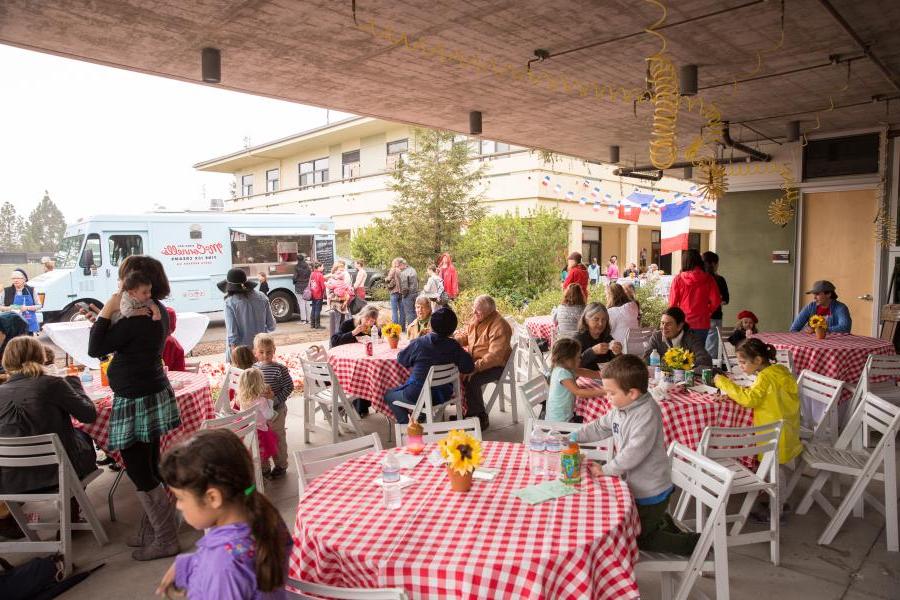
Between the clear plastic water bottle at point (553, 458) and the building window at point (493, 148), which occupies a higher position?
the building window at point (493, 148)

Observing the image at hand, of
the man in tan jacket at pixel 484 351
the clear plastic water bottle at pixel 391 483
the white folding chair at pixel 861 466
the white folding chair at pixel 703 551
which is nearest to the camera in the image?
the clear plastic water bottle at pixel 391 483

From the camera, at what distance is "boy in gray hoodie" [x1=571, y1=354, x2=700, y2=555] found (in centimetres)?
276

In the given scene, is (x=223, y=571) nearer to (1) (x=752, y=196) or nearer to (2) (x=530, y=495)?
(2) (x=530, y=495)

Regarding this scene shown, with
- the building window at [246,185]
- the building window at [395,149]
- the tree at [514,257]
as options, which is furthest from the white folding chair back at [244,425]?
the building window at [246,185]

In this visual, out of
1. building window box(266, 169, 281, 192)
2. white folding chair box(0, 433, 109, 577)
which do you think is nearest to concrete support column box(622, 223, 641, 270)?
building window box(266, 169, 281, 192)

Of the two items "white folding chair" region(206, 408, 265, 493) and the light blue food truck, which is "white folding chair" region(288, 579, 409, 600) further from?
the light blue food truck

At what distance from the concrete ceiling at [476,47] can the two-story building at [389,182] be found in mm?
9831

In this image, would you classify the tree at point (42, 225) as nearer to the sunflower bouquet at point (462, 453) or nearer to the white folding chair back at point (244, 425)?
the white folding chair back at point (244, 425)

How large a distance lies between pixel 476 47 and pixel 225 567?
516cm

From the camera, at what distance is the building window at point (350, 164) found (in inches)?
980

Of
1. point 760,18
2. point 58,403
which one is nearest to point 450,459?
point 58,403

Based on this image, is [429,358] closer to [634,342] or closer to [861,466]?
[634,342]

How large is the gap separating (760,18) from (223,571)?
17.9ft

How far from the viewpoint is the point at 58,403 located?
367 cm
